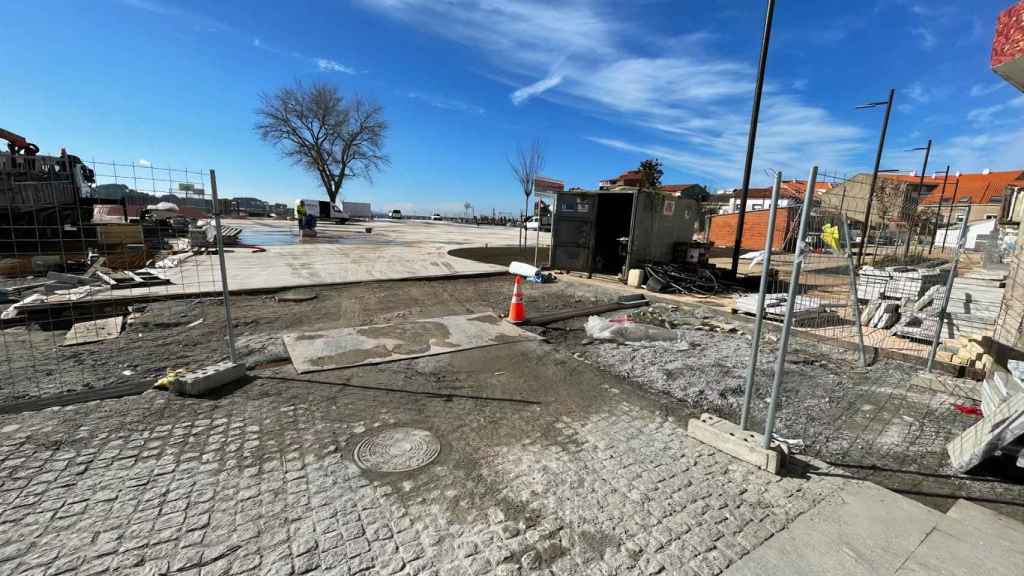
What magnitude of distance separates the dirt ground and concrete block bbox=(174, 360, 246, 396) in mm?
301

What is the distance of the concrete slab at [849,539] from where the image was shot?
214 centimetres

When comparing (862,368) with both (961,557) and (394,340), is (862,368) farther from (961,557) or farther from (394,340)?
(394,340)

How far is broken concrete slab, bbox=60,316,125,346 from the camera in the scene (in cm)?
550

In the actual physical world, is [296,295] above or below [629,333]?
below

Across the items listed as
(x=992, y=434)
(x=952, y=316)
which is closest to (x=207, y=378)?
(x=992, y=434)

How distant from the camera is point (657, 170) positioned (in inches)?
1880

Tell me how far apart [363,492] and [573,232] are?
10545 millimetres

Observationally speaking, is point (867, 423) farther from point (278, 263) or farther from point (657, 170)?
point (657, 170)

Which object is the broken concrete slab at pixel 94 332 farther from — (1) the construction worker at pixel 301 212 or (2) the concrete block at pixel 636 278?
(1) the construction worker at pixel 301 212

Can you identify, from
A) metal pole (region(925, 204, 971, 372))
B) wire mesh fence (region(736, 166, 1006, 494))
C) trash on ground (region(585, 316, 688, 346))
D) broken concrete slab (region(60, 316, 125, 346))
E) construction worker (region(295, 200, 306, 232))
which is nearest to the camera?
wire mesh fence (region(736, 166, 1006, 494))

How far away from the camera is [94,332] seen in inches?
228

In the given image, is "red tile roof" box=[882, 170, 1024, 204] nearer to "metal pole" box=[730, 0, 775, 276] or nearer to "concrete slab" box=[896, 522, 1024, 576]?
"metal pole" box=[730, 0, 775, 276]

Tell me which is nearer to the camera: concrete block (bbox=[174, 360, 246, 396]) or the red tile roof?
concrete block (bbox=[174, 360, 246, 396])

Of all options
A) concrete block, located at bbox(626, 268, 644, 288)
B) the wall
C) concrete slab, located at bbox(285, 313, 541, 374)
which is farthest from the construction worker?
the wall
